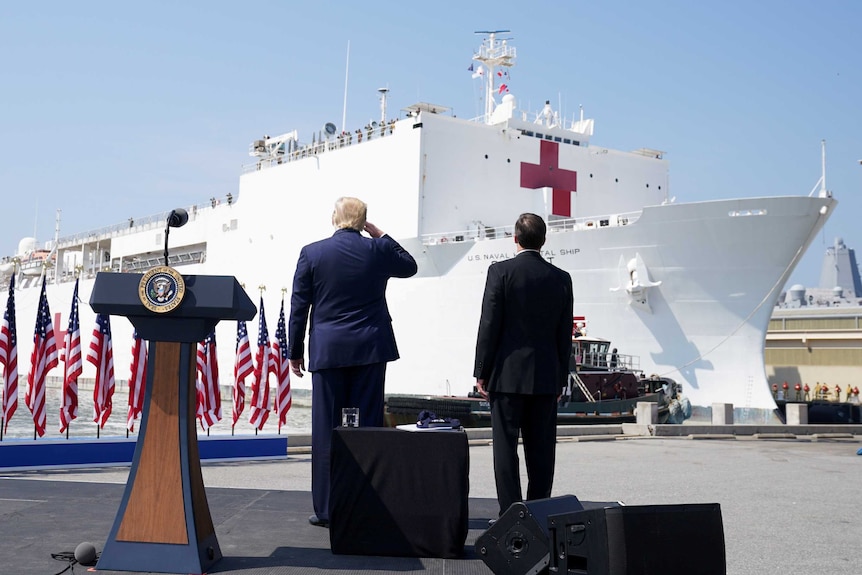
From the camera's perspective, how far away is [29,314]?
35094mm

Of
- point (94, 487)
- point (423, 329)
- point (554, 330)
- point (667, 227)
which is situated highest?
point (667, 227)

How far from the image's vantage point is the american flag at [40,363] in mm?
8359

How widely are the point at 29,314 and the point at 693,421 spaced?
28.6 metres

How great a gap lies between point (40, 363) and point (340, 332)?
682 cm

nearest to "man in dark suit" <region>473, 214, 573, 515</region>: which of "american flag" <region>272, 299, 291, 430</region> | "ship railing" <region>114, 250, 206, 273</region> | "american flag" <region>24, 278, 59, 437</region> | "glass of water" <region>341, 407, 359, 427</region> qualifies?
"glass of water" <region>341, 407, 359, 427</region>

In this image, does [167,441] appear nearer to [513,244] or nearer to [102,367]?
[102,367]

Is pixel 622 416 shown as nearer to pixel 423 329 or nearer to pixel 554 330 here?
pixel 423 329

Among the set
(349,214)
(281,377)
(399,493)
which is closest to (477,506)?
(399,493)

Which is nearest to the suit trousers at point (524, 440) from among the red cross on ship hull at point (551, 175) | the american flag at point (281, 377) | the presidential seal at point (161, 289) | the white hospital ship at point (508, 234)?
the presidential seal at point (161, 289)

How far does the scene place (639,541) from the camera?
2207 millimetres

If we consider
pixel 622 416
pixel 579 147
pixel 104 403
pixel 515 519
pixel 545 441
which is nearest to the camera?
pixel 515 519

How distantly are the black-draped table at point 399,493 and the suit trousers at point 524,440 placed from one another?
43 centimetres

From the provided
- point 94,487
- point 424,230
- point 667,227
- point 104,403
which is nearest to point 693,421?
point 667,227

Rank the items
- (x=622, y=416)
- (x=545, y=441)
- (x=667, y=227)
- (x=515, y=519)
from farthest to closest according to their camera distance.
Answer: (x=667, y=227) → (x=622, y=416) → (x=545, y=441) → (x=515, y=519)
